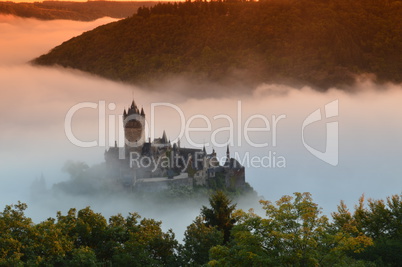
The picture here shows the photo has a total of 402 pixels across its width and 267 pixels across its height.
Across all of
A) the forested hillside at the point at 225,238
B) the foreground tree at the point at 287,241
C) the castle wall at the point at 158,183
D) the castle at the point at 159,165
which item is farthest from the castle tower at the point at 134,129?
the foreground tree at the point at 287,241

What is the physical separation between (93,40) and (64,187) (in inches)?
2725

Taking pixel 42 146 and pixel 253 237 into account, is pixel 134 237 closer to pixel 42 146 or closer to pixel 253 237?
pixel 253 237

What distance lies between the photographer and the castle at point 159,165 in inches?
3344

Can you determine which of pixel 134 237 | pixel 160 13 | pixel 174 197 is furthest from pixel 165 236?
pixel 160 13

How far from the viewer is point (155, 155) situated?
86.3 metres

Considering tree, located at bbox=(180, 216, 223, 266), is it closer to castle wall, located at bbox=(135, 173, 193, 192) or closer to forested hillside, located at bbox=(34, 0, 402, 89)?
castle wall, located at bbox=(135, 173, 193, 192)

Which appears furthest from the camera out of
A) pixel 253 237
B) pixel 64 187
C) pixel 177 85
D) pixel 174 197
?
pixel 177 85

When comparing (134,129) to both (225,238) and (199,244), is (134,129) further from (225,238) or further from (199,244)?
(199,244)

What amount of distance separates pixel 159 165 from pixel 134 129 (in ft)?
19.9

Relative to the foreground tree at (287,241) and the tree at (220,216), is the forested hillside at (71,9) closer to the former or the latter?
the tree at (220,216)

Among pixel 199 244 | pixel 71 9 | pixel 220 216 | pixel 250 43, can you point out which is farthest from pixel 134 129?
pixel 250 43

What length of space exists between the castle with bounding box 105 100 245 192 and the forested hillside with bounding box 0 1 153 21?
45966 mm

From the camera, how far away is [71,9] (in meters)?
Answer: 139

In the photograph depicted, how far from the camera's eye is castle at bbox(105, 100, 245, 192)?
84938 millimetres
